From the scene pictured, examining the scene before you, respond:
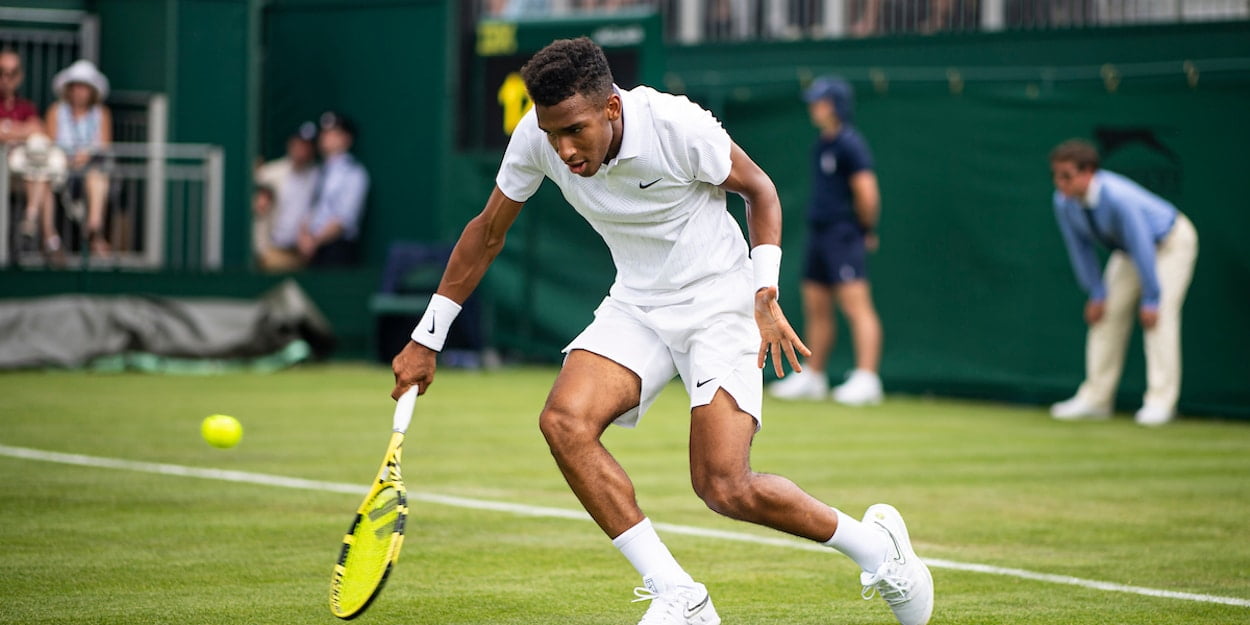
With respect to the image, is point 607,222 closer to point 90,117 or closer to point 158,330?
point 158,330

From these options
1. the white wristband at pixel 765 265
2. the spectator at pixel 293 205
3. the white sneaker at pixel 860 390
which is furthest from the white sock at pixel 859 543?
the spectator at pixel 293 205

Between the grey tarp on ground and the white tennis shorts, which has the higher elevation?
the white tennis shorts

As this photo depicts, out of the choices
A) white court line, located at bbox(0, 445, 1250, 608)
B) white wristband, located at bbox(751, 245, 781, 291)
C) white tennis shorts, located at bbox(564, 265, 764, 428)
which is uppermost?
white wristband, located at bbox(751, 245, 781, 291)

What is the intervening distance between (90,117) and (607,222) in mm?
12427

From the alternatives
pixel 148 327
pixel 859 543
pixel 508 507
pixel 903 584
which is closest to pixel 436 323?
pixel 859 543

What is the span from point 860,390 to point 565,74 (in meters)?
9.14

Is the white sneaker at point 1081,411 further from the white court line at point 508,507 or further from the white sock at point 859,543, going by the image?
the white sock at point 859,543

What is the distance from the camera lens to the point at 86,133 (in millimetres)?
16828

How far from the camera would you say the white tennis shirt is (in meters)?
5.43

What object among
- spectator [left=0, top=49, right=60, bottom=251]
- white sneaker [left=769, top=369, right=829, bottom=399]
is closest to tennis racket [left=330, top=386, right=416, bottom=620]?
white sneaker [left=769, top=369, right=829, bottom=399]

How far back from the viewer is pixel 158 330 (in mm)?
15812

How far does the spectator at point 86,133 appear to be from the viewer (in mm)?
16562

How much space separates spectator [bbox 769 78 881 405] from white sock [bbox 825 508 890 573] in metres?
8.23

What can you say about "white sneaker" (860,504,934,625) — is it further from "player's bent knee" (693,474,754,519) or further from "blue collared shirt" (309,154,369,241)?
"blue collared shirt" (309,154,369,241)
